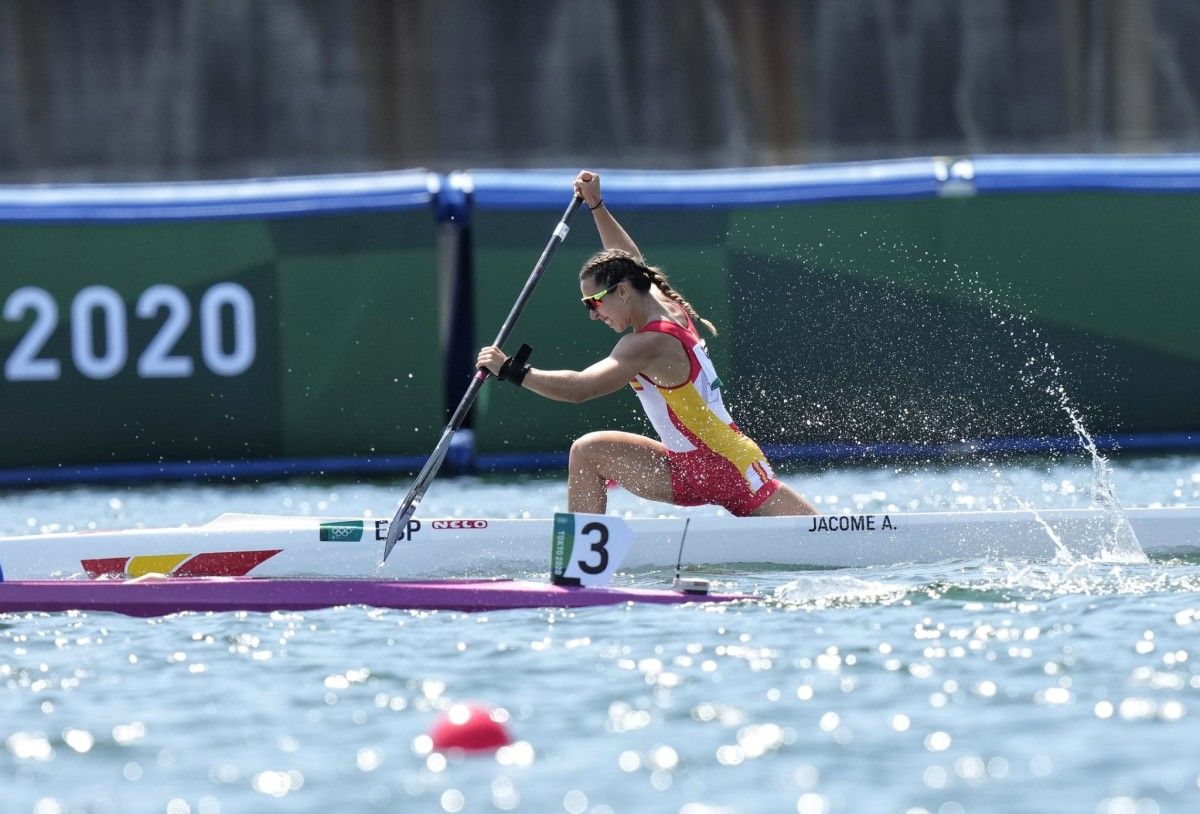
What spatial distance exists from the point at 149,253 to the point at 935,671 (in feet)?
24.5

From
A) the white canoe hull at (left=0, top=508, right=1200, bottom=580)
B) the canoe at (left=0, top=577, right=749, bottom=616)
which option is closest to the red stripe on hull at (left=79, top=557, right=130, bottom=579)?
the white canoe hull at (left=0, top=508, right=1200, bottom=580)

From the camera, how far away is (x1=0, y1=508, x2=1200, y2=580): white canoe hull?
7.61 m

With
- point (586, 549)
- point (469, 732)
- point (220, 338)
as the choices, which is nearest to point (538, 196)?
point (220, 338)

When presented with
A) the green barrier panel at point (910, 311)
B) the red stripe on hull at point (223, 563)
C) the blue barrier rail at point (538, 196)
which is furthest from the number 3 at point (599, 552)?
the blue barrier rail at point (538, 196)

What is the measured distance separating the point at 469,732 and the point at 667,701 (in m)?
0.68

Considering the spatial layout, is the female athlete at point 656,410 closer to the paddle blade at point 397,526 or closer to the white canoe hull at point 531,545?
the white canoe hull at point 531,545

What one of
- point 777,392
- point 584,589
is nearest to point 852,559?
point 584,589

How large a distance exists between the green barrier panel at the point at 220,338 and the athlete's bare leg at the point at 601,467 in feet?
14.0

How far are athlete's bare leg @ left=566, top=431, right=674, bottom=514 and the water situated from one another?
59 cm

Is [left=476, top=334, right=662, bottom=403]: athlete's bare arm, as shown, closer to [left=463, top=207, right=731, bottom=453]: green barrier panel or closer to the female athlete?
the female athlete

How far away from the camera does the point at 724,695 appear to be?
5.13 m

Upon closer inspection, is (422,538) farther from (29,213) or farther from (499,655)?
(29,213)

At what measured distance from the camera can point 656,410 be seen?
766cm

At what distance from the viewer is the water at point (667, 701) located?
4.28 m
